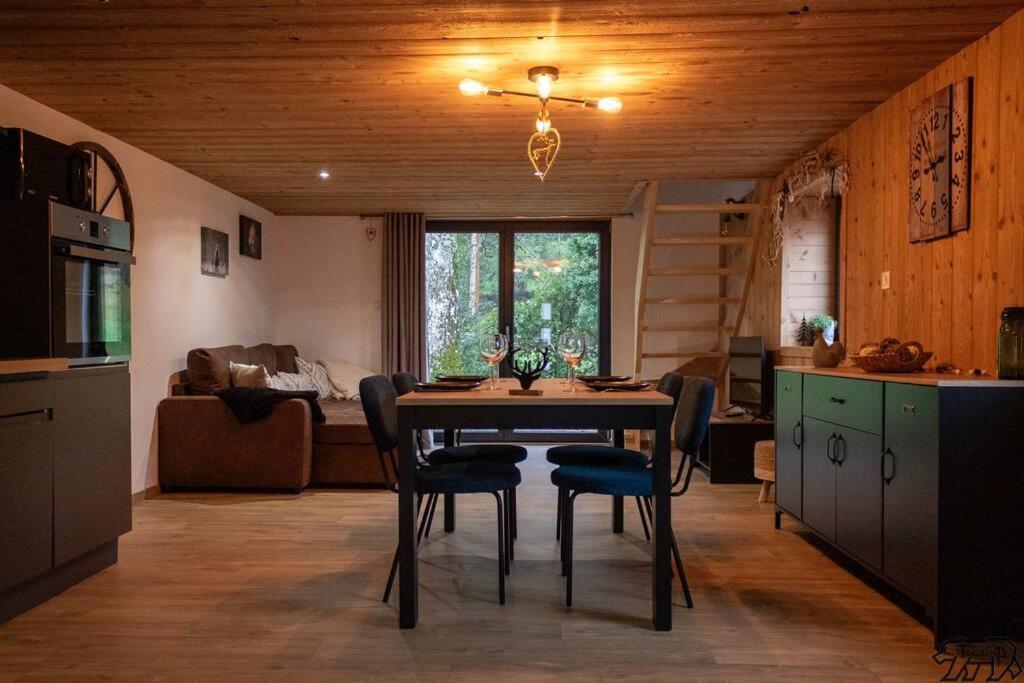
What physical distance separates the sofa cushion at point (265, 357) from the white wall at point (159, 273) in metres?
0.26

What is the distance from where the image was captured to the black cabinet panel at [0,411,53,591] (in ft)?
8.07

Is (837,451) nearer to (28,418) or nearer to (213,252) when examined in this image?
(28,418)

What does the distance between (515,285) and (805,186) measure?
10.3 ft

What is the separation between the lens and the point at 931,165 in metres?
3.14

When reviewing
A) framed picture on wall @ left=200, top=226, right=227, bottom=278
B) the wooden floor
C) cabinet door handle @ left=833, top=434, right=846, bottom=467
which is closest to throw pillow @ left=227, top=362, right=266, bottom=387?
framed picture on wall @ left=200, top=226, right=227, bottom=278

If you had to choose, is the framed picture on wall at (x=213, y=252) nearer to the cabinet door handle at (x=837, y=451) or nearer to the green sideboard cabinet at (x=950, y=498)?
the cabinet door handle at (x=837, y=451)

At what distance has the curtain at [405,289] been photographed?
675cm

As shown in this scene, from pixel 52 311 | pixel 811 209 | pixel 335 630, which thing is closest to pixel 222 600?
pixel 335 630

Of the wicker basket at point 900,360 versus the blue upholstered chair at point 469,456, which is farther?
the blue upholstered chair at point 469,456

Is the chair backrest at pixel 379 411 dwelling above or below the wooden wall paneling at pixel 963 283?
below

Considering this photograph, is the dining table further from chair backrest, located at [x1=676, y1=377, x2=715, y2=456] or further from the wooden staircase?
the wooden staircase

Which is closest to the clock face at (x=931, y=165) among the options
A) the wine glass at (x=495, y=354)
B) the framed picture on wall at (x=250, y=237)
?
the wine glass at (x=495, y=354)

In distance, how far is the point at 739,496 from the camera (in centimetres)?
457

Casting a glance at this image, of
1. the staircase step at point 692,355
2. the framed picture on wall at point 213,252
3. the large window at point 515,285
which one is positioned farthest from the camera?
the large window at point 515,285
